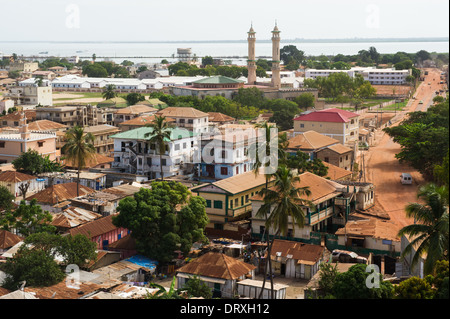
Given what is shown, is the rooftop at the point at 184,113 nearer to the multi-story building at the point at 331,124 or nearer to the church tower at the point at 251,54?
the multi-story building at the point at 331,124

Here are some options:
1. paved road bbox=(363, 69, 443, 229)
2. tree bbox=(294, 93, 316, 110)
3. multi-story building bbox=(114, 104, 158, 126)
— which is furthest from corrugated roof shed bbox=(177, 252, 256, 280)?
tree bbox=(294, 93, 316, 110)

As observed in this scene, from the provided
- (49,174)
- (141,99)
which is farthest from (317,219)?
(141,99)

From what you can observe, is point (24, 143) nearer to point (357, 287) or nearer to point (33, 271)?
point (33, 271)

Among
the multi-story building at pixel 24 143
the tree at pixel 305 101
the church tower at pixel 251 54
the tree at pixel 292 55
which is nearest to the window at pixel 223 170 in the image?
the multi-story building at pixel 24 143

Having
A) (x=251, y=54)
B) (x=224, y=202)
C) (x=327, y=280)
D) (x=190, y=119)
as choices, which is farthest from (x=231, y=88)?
(x=327, y=280)

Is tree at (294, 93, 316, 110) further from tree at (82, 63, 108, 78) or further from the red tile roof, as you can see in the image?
tree at (82, 63, 108, 78)
